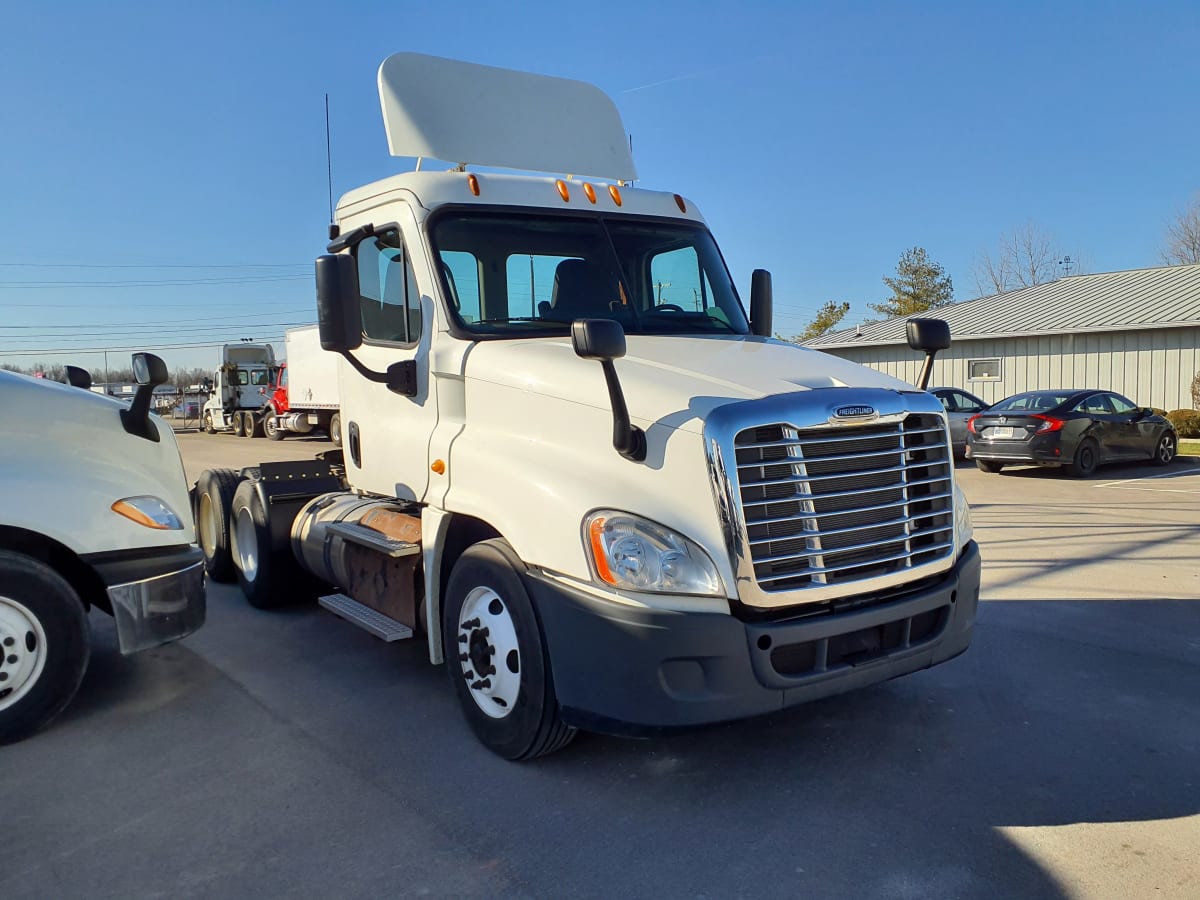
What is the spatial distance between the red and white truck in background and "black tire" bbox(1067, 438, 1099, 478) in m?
19.2

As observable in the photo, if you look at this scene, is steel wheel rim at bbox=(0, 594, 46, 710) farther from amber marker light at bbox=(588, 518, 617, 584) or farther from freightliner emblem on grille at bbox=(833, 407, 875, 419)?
freightliner emblem on grille at bbox=(833, 407, 875, 419)

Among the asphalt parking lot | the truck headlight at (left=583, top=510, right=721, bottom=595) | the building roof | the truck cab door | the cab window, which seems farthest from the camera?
the building roof

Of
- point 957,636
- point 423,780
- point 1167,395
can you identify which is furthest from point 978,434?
point 423,780

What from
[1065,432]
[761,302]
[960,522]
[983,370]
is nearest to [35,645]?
[761,302]

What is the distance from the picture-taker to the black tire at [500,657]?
3.80 meters

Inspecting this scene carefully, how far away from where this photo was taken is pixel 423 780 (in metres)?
3.95

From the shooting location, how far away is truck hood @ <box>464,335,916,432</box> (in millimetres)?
3727

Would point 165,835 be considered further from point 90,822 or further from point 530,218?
point 530,218

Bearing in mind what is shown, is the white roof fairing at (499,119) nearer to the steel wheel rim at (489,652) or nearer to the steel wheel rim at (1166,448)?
the steel wheel rim at (489,652)

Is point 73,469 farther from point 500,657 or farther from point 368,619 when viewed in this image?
point 500,657

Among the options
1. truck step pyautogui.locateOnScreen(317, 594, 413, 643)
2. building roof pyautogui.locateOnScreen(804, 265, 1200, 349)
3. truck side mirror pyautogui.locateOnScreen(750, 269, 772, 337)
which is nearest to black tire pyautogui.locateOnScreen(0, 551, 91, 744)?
truck step pyautogui.locateOnScreen(317, 594, 413, 643)

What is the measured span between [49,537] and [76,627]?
46 centimetres

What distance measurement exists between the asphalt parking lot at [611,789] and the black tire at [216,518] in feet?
5.81

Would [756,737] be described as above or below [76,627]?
below
